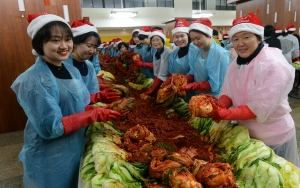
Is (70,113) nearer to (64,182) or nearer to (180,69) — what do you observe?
(64,182)

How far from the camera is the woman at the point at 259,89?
1.40 m

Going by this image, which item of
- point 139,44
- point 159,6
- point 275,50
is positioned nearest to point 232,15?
point 159,6

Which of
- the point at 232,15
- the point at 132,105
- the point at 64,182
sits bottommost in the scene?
the point at 64,182

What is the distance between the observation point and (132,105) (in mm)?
1835

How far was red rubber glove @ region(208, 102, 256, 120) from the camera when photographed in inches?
56.1

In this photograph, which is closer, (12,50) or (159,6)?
(12,50)

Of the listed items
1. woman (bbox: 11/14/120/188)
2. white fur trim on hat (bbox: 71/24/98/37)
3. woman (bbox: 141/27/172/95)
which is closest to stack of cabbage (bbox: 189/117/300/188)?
woman (bbox: 11/14/120/188)

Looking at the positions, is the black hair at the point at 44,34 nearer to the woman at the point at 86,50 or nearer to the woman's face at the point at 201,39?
the woman at the point at 86,50

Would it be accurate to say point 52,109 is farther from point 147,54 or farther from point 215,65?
point 147,54

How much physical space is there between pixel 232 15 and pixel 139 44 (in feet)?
50.0

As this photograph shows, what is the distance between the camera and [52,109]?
138 centimetres

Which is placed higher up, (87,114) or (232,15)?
(232,15)

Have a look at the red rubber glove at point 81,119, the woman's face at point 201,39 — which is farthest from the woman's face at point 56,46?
the woman's face at point 201,39

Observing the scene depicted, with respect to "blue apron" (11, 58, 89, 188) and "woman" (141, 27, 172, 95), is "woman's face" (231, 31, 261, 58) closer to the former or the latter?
"blue apron" (11, 58, 89, 188)
